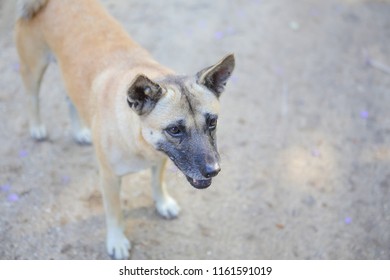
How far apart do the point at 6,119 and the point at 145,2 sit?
3265 millimetres

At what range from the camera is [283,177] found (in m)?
5.61

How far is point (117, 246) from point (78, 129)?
1672mm

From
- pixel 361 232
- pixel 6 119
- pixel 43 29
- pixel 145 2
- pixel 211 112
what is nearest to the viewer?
pixel 211 112

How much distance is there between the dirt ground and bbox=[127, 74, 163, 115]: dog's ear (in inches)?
68.0

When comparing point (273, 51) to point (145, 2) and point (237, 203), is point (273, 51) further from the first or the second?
point (237, 203)

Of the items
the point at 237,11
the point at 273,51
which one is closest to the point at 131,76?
the point at 273,51

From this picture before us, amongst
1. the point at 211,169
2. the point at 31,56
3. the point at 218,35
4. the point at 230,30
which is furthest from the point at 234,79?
the point at 211,169

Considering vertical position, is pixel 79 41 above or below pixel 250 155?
above

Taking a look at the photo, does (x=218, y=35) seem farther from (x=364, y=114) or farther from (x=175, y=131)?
(x=175, y=131)

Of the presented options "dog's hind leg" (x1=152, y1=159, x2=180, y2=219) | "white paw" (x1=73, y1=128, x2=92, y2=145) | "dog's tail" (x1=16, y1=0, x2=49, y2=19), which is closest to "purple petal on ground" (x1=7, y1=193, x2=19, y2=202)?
"white paw" (x1=73, y1=128, x2=92, y2=145)

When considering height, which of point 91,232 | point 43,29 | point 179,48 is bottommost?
point 91,232

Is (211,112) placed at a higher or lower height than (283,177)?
higher

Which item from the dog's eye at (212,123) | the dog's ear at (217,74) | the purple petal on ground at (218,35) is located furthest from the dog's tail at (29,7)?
the purple petal on ground at (218,35)

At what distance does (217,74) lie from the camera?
12.7 ft
